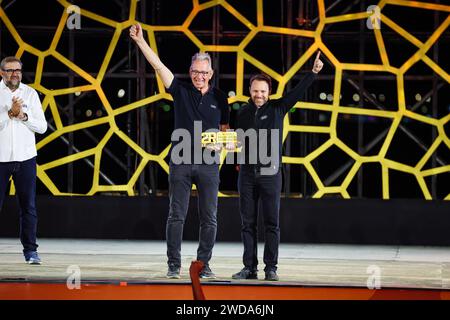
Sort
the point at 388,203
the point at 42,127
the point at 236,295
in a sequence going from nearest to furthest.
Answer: the point at 236,295
the point at 42,127
the point at 388,203

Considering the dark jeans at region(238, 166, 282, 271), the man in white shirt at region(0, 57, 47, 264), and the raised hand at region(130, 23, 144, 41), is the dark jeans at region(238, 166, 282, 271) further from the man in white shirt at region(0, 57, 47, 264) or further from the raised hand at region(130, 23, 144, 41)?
the man in white shirt at region(0, 57, 47, 264)

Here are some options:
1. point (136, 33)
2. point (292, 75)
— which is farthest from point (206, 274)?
point (292, 75)

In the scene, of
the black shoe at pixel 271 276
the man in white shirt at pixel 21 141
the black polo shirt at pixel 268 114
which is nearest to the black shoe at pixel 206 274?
the black shoe at pixel 271 276

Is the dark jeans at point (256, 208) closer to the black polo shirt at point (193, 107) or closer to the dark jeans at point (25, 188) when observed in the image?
the black polo shirt at point (193, 107)

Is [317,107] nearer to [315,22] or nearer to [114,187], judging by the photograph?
[315,22]

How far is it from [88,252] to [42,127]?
1796 millimetres

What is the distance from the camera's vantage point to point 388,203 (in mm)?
10484

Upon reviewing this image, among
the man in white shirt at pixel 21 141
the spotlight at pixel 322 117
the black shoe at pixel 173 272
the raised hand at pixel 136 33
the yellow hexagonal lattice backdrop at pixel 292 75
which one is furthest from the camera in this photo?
the spotlight at pixel 322 117

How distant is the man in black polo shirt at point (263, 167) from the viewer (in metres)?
7.15

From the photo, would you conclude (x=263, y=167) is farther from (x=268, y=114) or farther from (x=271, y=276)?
(x=271, y=276)

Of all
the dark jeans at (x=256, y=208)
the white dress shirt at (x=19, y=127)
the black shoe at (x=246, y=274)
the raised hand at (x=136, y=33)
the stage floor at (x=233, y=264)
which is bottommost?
the stage floor at (x=233, y=264)

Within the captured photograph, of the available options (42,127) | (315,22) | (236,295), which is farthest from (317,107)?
(236,295)

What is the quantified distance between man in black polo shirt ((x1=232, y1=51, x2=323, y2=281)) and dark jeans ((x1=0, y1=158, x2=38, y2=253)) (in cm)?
183
